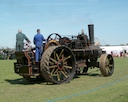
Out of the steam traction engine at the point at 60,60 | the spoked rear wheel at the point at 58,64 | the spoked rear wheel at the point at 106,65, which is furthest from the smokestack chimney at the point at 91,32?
the spoked rear wheel at the point at 58,64

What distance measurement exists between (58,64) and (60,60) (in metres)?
0.18

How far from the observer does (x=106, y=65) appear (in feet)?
39.0

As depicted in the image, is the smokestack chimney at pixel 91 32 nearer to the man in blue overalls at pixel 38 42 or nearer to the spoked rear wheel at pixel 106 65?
the spoked rear wheel at pixel 106 65

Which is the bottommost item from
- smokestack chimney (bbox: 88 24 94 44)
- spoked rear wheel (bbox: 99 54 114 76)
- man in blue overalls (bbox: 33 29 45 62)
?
spoked rear wheel (bbox: 99 54 114 76)

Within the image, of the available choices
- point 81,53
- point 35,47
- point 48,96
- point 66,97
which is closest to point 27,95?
point 48,96

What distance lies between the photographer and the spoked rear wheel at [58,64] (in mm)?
8992

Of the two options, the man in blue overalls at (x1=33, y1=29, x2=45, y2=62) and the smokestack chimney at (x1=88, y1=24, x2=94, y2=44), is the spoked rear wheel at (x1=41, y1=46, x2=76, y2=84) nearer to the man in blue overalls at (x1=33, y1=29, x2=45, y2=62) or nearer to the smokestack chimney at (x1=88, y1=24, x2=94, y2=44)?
the man in blue overalls at (x1=33, y1=29, x2=45, y2=62)

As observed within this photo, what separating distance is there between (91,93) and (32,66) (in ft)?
9.07

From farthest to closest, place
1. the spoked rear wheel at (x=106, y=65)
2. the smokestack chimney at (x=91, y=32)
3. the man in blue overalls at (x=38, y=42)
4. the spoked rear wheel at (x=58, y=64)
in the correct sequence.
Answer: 1. the smokestack chimney at (x=91, y=32)
2. the spoked rear wheel at (x=106, y=65)
3. the man in blue overalls at (x=38, y=42)
4. the spoked rear wheel at (x=58, y=64)

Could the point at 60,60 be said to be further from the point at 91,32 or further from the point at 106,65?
the point at 91,32

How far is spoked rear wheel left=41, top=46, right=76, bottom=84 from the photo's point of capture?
29.5 feet

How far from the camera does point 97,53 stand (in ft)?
40.0

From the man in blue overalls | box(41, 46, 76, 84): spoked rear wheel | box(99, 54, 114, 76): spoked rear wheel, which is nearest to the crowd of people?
the man in blue overalls

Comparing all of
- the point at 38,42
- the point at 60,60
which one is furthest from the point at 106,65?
the point at 38,42
